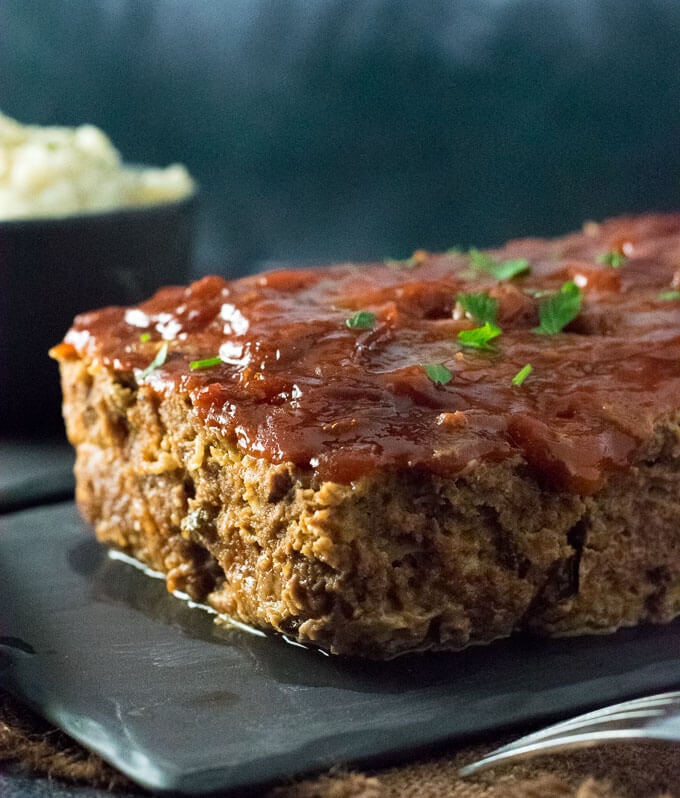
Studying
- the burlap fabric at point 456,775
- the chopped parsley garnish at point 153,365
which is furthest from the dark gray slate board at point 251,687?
the chopped parsley garnish at point 153,365

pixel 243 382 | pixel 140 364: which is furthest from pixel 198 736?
pixel 140 364

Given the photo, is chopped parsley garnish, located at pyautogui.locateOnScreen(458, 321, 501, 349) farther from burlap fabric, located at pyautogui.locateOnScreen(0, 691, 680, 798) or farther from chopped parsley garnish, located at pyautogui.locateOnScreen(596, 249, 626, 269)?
burlap fabric, located at pyautogui.locateOnScreen(0, 691, 680, 798)

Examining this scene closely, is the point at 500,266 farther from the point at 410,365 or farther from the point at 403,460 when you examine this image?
the point at 403,460

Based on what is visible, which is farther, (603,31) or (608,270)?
(603,31)

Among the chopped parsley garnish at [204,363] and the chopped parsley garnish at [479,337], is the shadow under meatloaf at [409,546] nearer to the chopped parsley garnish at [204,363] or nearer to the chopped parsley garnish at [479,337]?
the chopped parsley garnish at [204,363]

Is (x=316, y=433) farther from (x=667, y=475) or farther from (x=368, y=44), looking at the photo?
(x=368, y=44)
